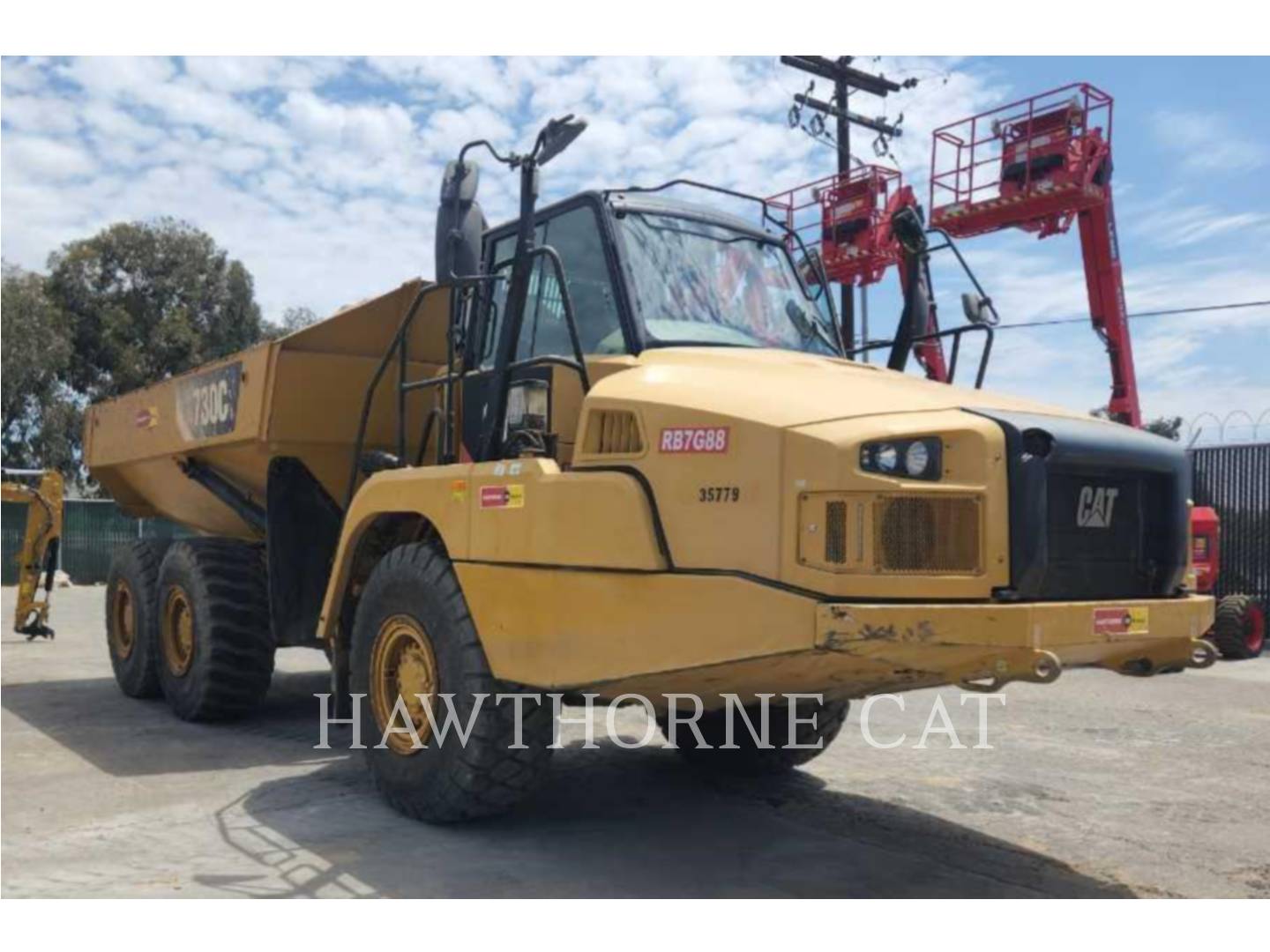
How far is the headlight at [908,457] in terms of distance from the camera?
410 cm

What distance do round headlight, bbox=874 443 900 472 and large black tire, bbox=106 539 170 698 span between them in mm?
6633

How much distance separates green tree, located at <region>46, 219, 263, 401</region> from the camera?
31469 millimetres

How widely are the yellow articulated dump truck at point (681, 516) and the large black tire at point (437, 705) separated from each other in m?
0.01

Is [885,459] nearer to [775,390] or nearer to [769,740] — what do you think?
[775,390]

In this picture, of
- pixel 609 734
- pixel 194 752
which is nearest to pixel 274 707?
pixel 194 752

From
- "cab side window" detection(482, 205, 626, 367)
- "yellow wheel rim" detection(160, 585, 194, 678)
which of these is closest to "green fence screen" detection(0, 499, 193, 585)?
"yellow wheel rim" detection(160, 585, 194, 678)

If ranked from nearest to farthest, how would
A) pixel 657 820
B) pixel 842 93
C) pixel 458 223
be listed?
pixel 458 223 → pixel 657 820 → pixel 842 93

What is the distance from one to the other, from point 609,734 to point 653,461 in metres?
4.07

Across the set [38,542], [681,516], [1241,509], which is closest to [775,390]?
[681,516]

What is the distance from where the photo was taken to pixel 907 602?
4.07 metres

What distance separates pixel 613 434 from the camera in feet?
15.6

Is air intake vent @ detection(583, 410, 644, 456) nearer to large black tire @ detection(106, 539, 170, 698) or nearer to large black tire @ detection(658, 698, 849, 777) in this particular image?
large black tire @ detection(658, 698, 849, 777)

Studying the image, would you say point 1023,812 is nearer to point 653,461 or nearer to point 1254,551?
point 653,461

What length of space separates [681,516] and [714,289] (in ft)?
5.51
